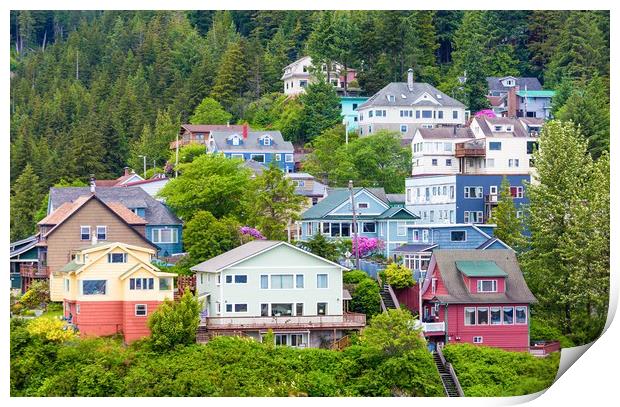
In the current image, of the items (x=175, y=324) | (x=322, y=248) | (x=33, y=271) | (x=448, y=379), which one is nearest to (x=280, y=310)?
(x=175, y=324)

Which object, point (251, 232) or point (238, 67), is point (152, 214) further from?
point (238, 67)

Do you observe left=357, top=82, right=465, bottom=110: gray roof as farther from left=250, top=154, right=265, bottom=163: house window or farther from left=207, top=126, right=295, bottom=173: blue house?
left=250, top=154, right=265, bottom=163: house window

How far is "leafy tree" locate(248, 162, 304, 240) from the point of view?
4219cm

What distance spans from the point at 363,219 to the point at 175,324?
12402 millimetres

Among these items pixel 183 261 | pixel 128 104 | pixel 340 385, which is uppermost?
pixel 128 104

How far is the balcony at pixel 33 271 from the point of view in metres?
39.3

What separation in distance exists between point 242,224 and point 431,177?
798 cm

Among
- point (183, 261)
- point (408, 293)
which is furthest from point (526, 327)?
point (183, 261)

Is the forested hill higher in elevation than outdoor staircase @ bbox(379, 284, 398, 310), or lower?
higher

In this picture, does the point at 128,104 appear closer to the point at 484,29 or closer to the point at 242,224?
the point at 484,29

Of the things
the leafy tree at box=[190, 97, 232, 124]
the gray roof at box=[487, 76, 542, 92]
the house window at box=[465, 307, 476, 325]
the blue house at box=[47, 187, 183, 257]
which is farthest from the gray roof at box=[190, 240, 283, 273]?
the gray roof at box=[487, 76, 542, 92]

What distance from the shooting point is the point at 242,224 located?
141 ft

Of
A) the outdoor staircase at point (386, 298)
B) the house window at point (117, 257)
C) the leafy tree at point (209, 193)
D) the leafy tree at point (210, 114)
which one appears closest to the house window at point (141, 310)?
the house window at point (117, 257)

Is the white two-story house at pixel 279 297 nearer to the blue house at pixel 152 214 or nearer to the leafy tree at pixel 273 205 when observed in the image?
the leafy tree at pixel 273 205
